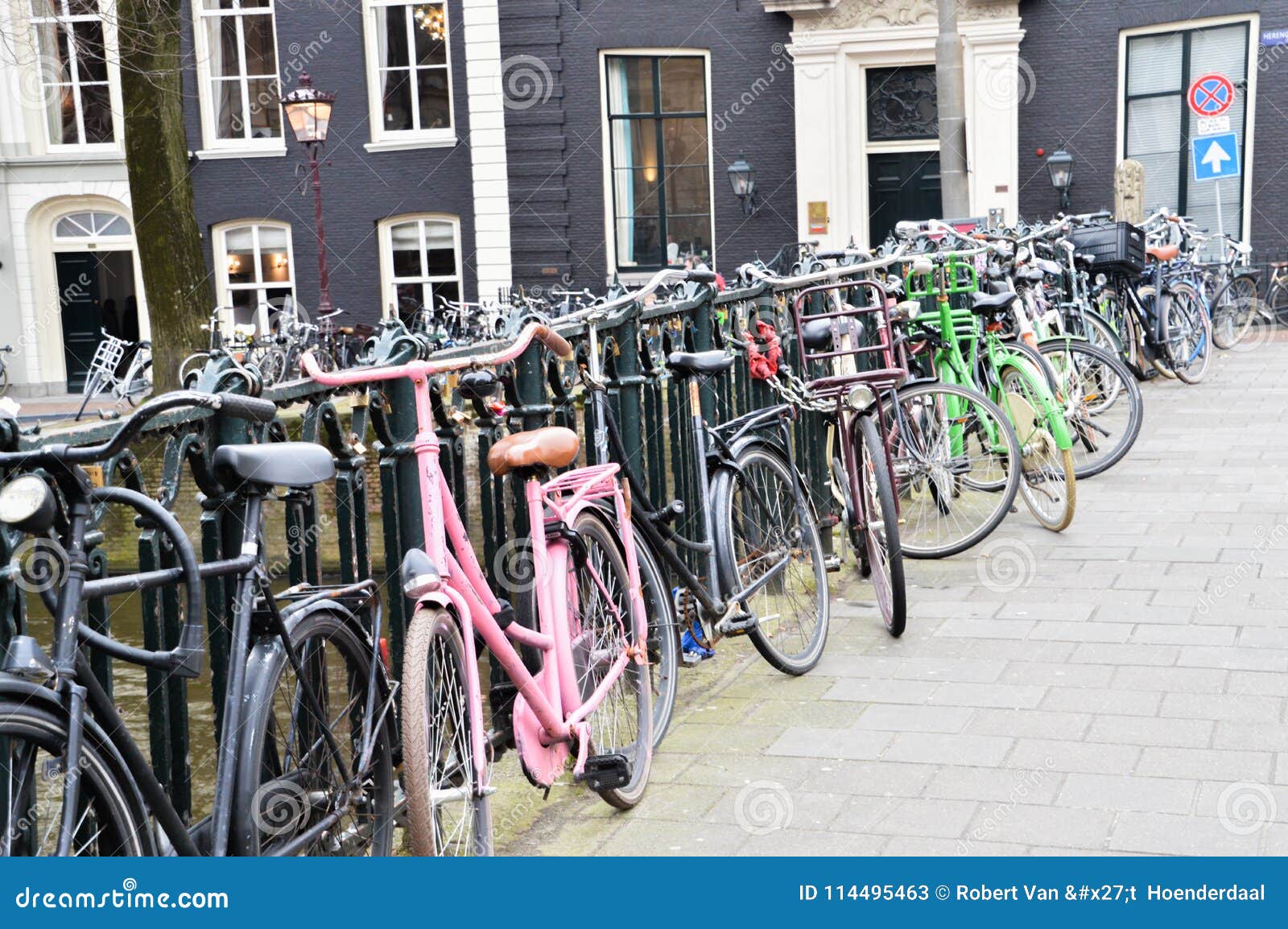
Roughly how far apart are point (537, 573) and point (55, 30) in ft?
81.9

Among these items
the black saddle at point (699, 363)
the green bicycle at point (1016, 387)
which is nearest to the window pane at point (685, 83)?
the green bicycle at point (1016, 387)

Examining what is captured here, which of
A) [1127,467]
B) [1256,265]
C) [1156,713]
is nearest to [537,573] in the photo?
[1156,713]

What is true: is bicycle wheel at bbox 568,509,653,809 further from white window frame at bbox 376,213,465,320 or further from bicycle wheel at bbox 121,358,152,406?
white window frame at bbox 376,213,465,320

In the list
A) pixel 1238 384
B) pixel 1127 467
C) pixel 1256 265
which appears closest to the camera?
pixel 1127 467

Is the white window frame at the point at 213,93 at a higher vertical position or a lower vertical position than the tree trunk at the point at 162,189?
higher

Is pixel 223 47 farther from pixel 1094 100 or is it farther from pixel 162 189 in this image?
pixel 1094 100

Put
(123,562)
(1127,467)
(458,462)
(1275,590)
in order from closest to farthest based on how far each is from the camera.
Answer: (458,462)
(1275,590)
(1127,467)
(123,562)

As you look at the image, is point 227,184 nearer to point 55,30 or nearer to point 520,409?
point 55,30

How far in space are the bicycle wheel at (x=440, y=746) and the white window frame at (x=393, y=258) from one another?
68.3 ft

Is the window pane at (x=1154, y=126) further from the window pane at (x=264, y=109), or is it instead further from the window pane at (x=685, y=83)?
the window pane at (x=264, y=109)

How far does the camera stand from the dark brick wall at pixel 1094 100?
763 inches

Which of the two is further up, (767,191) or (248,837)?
(767,191)

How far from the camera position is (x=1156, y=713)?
173 inches
